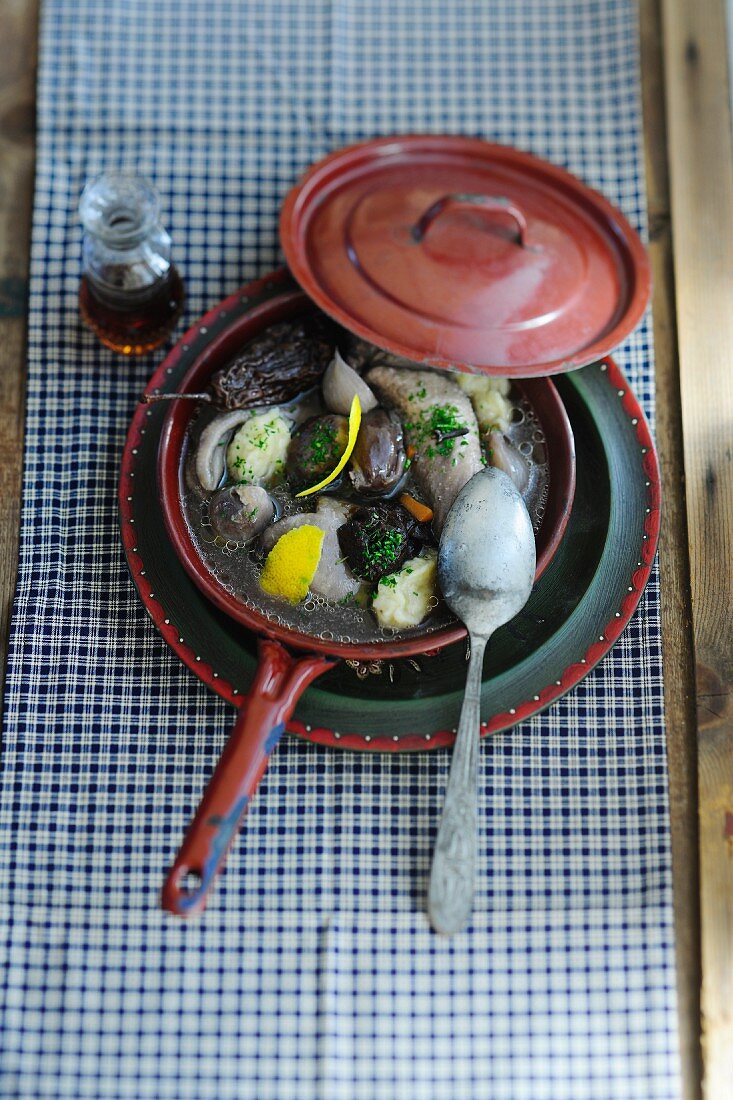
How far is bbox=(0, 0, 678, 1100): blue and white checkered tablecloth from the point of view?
165cm

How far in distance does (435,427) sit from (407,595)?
1.07 ft

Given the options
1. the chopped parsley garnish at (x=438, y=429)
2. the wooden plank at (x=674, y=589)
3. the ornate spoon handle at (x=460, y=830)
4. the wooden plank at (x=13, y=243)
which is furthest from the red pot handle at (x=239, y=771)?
the wooden plank at (x=674, y=589)

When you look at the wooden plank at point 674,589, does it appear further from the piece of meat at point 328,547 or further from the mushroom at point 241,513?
the mushroom at point 241,513

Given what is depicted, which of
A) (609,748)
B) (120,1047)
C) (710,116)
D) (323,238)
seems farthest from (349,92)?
(120,1047)

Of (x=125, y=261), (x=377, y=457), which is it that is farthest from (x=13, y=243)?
(x=377, y=457)

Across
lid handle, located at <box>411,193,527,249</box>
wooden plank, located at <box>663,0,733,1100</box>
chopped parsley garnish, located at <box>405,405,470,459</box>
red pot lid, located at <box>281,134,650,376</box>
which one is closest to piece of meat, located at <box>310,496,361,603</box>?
chopped parsley garnish, located at <box>405,405,470,459</box>

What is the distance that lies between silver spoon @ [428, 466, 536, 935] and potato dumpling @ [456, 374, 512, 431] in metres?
0.14

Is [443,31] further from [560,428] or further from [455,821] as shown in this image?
[455,821]

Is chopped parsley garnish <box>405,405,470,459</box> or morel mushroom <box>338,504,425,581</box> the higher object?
chopped parsley garnish <box>405,405,470,459</box>

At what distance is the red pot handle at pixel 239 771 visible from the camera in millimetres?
1497

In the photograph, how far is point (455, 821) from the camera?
65.0 inches

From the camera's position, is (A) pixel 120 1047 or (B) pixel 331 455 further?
(B) pixel 331 455

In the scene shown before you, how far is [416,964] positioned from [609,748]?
1.64ft

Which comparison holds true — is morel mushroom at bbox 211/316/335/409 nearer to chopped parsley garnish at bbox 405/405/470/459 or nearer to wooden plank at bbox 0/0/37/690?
chopped parsley garnish at bbox 405/405/470/459
